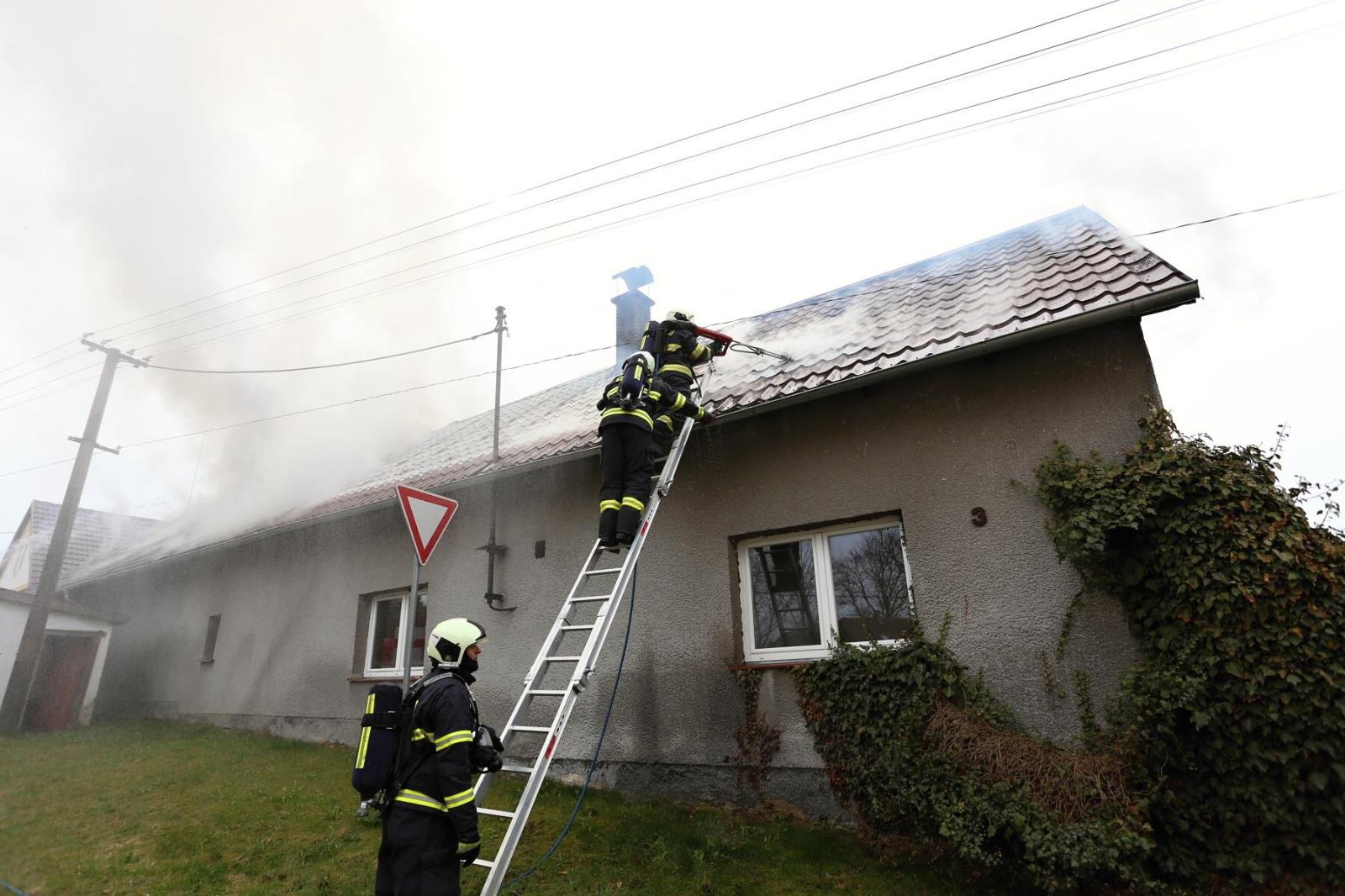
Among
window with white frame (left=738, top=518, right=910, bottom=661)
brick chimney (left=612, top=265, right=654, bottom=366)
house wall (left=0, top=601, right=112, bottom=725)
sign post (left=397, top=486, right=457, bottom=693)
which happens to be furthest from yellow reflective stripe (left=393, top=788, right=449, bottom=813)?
house wall (left=0, top=601, right=112, bottom=725)

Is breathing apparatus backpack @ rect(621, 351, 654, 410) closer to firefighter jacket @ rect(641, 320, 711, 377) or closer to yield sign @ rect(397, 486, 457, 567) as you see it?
firefighter jacket @ rect(641, 320, 711, 377)

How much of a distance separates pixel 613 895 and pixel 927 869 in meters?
1.81

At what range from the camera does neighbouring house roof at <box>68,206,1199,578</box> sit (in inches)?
190

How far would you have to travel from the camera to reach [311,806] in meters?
5.98

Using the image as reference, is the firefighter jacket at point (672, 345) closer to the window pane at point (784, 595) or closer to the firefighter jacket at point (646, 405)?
the firefighter jacket at point (646, 405)

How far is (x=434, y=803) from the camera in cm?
309

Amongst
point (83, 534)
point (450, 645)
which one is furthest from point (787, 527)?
point (83, 534)

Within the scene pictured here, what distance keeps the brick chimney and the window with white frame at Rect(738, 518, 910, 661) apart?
5762 millimetres

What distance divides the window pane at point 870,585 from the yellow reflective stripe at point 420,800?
3232 mm

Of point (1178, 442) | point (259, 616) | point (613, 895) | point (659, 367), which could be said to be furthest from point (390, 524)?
point (1178, 442)

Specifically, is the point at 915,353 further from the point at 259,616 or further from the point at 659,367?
the point at 259,616

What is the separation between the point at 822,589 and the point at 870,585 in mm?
366

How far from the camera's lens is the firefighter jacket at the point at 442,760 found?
3031 millimetres

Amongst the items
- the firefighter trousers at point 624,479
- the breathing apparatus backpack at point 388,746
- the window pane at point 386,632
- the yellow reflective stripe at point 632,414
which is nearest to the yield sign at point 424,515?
the firefighter trousers at point 624,479
